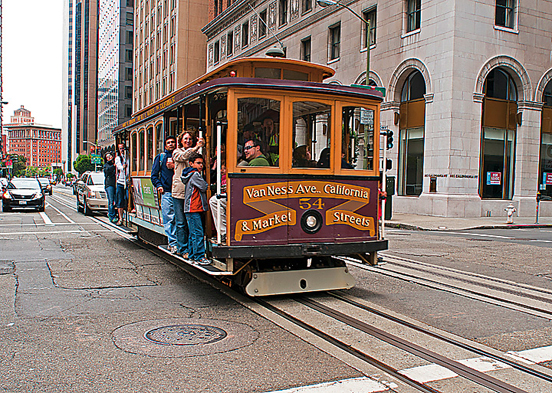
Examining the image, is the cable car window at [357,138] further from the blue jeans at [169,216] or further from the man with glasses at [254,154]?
the blue jeans at [169,216]

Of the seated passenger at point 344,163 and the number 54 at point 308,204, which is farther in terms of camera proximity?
the seated passenger at point 344,163

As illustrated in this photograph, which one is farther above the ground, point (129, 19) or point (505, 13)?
point (129, 19)

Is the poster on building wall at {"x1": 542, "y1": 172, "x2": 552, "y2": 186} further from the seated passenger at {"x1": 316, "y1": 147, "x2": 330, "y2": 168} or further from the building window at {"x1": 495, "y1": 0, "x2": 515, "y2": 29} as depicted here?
the seated passenger at {"x1": 316, "y1": 147, "x2": 330, "y2": 168}

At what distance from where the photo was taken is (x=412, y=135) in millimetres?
25766

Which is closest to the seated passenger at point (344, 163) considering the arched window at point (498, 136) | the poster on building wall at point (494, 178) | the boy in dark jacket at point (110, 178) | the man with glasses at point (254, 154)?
the man with glasses at point (254, 154)

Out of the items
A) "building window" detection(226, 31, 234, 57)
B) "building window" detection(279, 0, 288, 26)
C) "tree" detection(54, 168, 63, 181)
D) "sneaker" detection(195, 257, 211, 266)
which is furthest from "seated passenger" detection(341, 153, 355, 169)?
"tree" detection(54, 168, 63, 181)

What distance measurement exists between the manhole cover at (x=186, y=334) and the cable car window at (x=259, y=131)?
2041mm

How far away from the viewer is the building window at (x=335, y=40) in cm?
3098

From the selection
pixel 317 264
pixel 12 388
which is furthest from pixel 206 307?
pixel 12 388

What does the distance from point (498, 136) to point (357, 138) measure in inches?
784

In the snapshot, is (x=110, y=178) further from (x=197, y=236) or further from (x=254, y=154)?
(x=254, y=154)

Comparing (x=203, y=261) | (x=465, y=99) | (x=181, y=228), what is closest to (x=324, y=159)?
(x=203, y=261)

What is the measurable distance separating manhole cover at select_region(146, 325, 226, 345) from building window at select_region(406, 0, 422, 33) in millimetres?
23030

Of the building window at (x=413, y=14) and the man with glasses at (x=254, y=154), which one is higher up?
the building window at (x=413, y=14)
